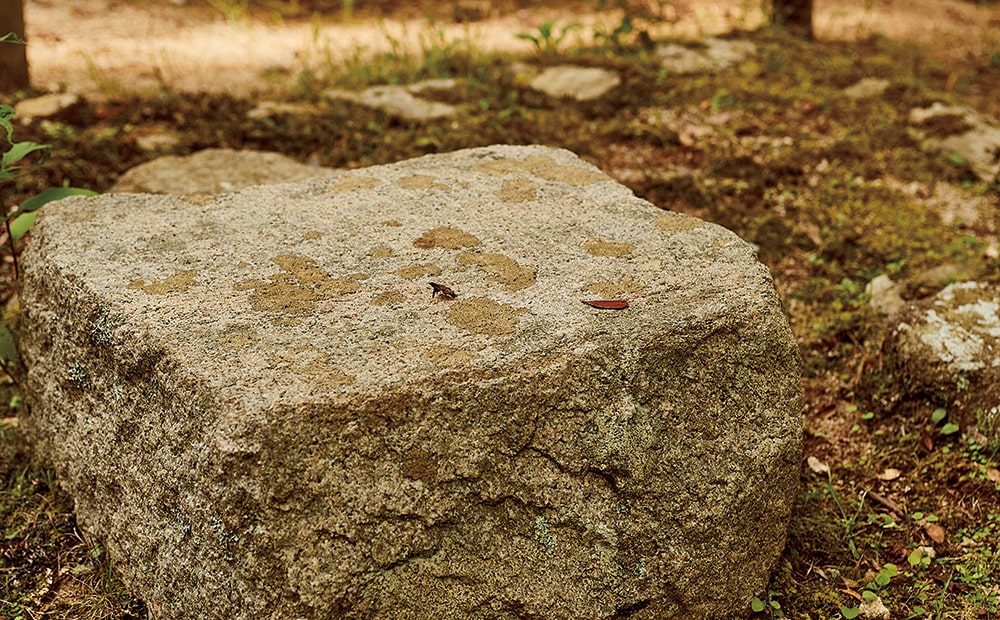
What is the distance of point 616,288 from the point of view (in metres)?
2.13

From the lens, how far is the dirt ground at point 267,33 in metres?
5.56

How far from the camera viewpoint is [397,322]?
78.4 inches

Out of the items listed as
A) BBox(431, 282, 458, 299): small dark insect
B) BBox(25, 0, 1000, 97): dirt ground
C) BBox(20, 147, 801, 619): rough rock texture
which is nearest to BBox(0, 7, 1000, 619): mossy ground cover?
BBox(20, 147, 801, 619): rough rock texture

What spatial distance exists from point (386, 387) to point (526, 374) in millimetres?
289

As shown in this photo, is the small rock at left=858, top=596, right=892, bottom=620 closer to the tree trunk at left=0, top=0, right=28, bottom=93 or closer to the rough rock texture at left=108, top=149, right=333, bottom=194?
the rough rock texture at left=108, top=149, right=333, bottom=194

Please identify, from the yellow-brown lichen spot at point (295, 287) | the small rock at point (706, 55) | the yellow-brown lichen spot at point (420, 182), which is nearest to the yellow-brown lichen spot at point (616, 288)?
the yellow-brown lichen spot at point (295, 287)

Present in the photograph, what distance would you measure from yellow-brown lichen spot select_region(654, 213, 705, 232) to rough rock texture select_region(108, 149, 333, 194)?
1.58 meters

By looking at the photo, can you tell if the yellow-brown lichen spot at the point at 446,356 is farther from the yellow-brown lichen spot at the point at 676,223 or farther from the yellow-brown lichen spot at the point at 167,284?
the yellow-brown lichen spot at the point at 676,223

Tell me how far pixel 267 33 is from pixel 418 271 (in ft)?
17.2

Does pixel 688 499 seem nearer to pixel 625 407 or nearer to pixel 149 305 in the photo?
pixel 625 407

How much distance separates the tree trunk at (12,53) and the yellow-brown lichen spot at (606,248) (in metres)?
3.60

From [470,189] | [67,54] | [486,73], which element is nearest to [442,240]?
[470,189]

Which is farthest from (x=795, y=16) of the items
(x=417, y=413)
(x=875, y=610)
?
(x=417, y=413)

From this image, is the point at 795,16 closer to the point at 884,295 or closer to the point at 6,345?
the point at 884,295
